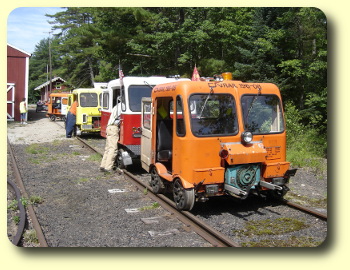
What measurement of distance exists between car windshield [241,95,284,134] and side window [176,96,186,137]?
101 cm

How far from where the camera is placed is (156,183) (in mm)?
7152

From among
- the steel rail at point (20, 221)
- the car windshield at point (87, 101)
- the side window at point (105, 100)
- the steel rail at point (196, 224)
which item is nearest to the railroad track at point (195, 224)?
the steel rail at point (196, 224)

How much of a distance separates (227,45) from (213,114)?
6194mm

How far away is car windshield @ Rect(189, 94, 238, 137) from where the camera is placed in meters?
5.83

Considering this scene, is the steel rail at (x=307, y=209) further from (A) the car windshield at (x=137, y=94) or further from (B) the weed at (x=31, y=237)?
(A) the car windshield at (x=137, y=94)

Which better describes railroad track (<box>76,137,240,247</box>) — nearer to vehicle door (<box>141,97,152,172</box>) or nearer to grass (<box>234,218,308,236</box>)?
grass (<box>234,218,308,236</box>)

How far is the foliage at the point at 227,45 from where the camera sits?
846cm

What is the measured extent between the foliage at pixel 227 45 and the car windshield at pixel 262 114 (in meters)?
1.99

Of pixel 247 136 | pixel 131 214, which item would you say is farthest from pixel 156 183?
pixel 247 136

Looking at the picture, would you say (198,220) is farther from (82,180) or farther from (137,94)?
(137,94)

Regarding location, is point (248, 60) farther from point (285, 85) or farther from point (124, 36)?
point (124, 36)

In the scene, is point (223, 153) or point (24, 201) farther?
point (24, 201)

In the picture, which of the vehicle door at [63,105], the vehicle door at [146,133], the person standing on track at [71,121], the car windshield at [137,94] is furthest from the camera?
the vehicle door at [63,105]

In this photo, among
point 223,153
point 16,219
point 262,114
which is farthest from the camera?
point 262,114
